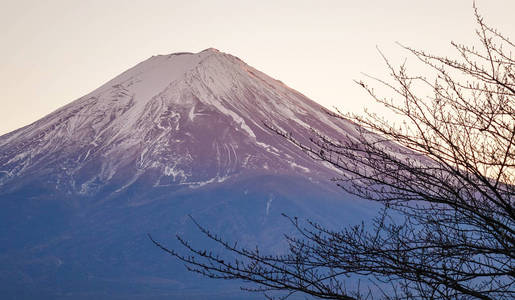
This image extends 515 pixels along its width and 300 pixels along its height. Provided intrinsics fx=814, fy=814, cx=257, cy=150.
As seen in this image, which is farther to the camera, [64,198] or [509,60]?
[64,198]

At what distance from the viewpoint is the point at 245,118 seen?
524ft

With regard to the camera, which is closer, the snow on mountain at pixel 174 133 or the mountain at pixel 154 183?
the mountain at pixel 154 183

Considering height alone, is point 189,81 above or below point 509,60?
above

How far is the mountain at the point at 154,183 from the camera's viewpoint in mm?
142875

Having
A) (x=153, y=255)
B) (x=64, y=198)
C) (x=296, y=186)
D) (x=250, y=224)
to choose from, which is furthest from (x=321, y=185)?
(x=64, y=198)

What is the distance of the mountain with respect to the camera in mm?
142875

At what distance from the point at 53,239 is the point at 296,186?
4715 centimetres

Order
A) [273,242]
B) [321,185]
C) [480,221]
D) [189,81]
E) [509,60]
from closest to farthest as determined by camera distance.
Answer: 1. [480,221]
2. [509,60]
3. [273,242]
4. [321,185]
5. [189,81]

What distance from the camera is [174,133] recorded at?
16100 cm

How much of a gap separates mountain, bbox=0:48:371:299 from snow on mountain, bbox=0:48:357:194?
0.71 feet

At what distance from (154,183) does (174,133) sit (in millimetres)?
13094

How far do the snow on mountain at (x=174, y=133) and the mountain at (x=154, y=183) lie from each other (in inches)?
8.5

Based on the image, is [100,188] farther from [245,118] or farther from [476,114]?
[476,114]

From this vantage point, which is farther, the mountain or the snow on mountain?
the snow on mountain
